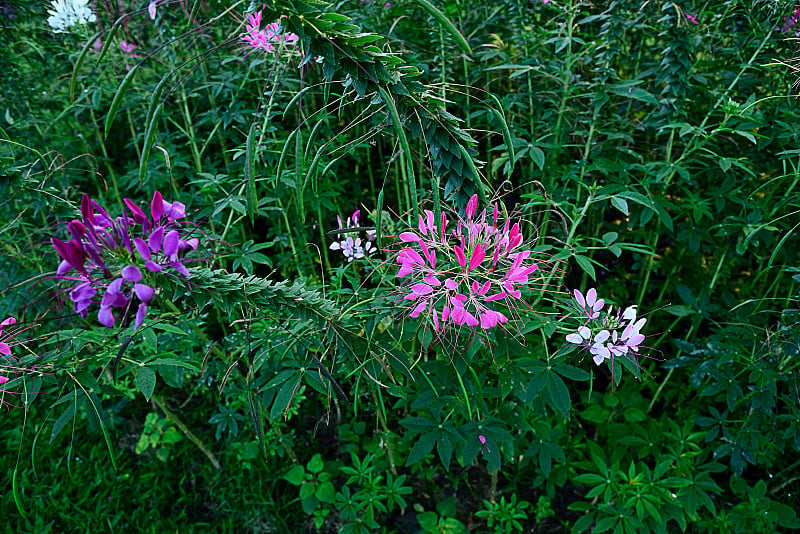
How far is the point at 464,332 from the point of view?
48.1 inches

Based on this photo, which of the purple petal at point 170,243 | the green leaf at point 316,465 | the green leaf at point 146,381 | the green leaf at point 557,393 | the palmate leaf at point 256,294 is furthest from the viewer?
the green leaf at point 316,465

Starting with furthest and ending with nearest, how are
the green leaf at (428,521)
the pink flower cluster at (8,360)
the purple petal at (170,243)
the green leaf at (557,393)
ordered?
1. the green leaf at (428,521)
2. the green leaf at (557,393)
3. the pink flower cluster at (8,360)
4. the purple petal at (170,243)

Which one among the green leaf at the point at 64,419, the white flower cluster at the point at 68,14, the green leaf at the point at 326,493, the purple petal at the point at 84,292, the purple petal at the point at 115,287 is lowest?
the green leaf at the point at 326,493

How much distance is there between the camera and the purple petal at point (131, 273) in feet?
2.20

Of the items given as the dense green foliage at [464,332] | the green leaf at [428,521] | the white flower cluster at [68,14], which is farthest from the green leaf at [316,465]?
the white flower cluster at [68,14]

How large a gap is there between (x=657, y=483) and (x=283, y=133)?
1633 millimetres

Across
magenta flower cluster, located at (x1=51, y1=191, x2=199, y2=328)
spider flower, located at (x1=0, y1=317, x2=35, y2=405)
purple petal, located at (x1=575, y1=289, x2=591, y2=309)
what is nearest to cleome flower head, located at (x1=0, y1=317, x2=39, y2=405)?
spider flower, located at (x1=0, y1=317, x2=35, y2=405)

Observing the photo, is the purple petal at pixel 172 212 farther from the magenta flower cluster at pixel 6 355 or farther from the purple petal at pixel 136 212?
the magenta flower cluster at pixel 6 355

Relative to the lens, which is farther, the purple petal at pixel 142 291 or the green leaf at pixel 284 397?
the green leaf at pixel 284 397

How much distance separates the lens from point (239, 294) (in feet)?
2.79

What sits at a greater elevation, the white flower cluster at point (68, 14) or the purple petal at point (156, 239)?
the white flower cluster at point (68, 14)

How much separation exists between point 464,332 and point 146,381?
0.68 m

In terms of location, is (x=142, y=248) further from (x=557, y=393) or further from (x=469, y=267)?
(x=557, y=393)

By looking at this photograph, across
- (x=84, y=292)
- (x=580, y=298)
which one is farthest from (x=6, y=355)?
(x=580, y=298)
